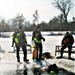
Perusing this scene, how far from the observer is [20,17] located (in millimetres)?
55281

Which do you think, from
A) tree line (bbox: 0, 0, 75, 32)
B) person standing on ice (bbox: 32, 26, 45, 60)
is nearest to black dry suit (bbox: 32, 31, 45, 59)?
person standing on ice (bbox: 32, 26, 45, 60)

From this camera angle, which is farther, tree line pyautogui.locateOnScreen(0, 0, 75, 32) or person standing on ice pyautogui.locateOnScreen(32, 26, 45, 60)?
tree line pyautogui.locateOnScreen(0, 0, 75, 32)

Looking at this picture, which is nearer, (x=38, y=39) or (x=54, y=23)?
(x=38, y=39)

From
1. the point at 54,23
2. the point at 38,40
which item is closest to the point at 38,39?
the point at 38,40

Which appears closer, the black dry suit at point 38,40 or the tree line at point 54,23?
the black dry suit at point 38,40

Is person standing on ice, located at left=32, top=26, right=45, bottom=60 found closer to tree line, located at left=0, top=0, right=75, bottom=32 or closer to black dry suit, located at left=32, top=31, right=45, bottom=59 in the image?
black dry suit, located at left=32, top=31, right=45, bottom=59

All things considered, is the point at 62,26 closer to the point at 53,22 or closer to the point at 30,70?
the point at 53,22

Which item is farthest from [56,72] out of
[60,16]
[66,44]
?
[60,16]

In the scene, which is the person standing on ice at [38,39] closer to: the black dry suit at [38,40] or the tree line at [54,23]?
the black dry suit at [38,40]

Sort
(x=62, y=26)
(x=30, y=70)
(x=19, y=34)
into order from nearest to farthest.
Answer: (x=30, y=70), (x=19, y=34), (x=62, y=26)

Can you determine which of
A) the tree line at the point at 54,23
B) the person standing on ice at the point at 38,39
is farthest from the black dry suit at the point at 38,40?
the tree line at the point at 54,23

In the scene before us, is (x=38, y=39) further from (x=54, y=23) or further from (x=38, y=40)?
(x=54, y=23)

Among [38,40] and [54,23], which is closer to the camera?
[38,40]

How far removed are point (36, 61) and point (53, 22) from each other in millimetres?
44315
